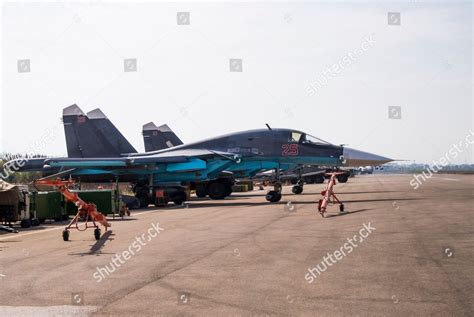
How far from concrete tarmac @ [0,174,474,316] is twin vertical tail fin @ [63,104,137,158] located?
17734mm

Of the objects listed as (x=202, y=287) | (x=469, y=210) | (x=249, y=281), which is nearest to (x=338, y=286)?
(x=249, y=281)

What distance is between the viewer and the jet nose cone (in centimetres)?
3512

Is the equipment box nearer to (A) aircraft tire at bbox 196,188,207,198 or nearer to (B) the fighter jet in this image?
(B) the fighter jet

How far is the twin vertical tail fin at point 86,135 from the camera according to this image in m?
36.7

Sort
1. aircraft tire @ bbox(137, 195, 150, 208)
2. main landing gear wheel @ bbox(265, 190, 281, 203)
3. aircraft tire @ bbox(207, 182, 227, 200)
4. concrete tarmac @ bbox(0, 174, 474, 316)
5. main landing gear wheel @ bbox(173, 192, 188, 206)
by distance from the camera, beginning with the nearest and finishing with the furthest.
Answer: concrete tarmac @ bbox(0, 174, 474, 316), main landing gear wheel @ bbox(265, 190, 281, 203), aircraft tire @ bbox(137, 195, 150, 208), main landing gear wheel @ bbox(173, 192, 188, 206), aircraft tire @ bbox(207, 182, 227, 200)

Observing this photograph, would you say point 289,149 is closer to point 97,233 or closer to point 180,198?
point 180,198

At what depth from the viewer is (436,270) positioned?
35.2ft

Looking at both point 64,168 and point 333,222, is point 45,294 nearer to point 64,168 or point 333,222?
point 333,222

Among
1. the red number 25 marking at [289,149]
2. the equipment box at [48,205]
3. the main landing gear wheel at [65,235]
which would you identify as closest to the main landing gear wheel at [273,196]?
the red number 25 marking at [289,149]

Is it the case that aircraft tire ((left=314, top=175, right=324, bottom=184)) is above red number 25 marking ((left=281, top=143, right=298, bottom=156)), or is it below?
below

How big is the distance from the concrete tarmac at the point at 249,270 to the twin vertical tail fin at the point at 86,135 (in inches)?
698

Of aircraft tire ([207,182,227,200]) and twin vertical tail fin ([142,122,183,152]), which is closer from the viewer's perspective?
aircraft tire ([207,182,227,200])

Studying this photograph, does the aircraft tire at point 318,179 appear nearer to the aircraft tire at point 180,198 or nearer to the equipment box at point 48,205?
the aircraft tire at point 180,198

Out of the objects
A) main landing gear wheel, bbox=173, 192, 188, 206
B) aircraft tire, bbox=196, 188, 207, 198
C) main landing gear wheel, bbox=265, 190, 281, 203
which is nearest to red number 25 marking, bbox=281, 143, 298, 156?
main landing gear wheel, bbox=265, 190, 281, 203
